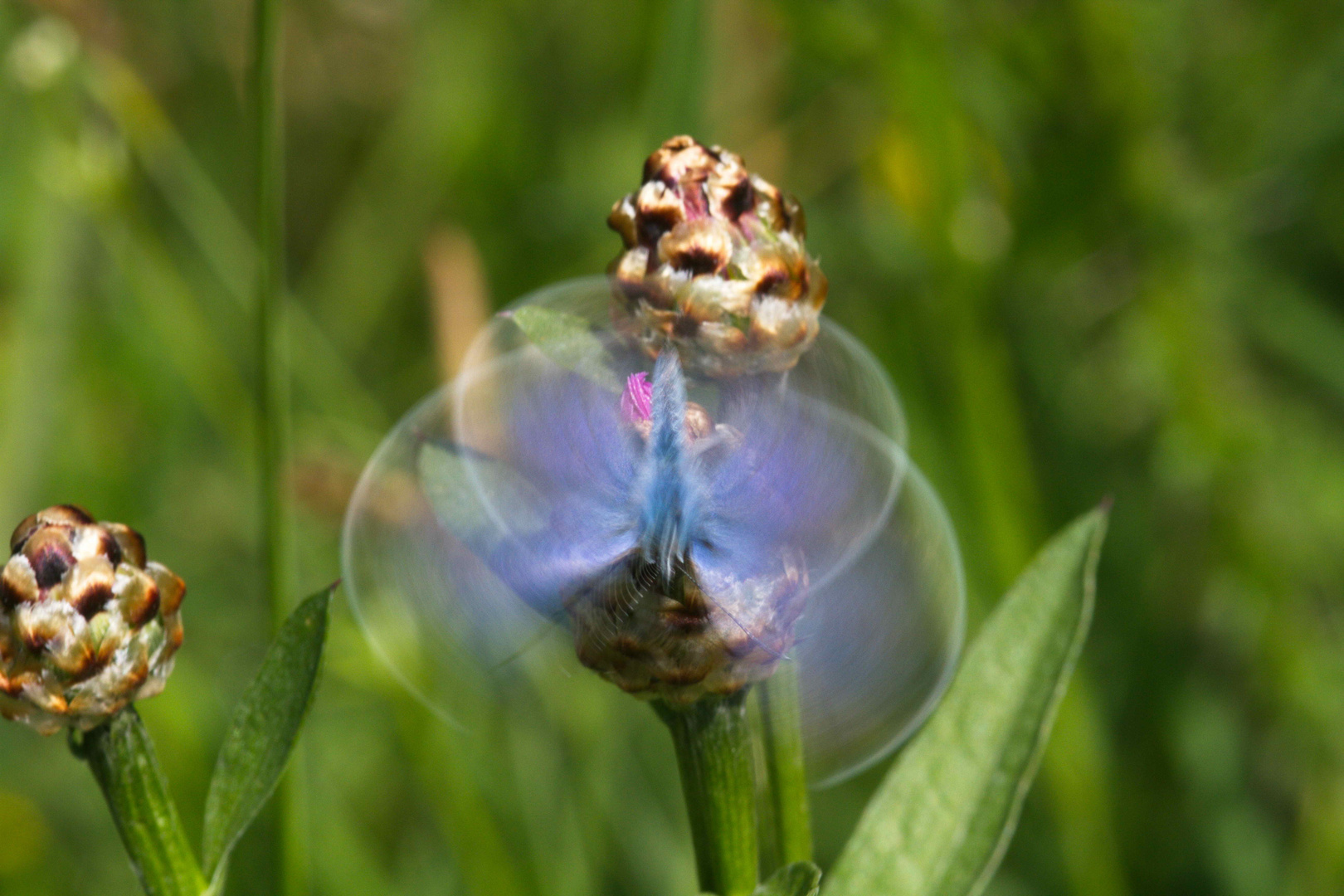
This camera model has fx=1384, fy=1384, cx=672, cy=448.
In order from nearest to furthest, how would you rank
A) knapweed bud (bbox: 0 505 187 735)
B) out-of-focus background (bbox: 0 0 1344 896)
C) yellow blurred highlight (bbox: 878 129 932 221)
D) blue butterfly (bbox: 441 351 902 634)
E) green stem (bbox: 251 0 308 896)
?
blue butterfly (bbox: 441 351 902 634), knapweed bud (bbox: 0 505 187 735), green stem (bbox: 251 0 308 896), out-of-focus background (bbox: 0 0 1344 896), yellow blurred highlight (bbox: 878 129 932 221)

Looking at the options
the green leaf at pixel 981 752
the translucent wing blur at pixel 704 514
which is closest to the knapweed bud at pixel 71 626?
the translucent wing blur at pixel 704 514

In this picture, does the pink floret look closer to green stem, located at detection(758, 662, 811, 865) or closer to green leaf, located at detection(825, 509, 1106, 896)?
green stem, located at detection(758, 662, 811, 865)

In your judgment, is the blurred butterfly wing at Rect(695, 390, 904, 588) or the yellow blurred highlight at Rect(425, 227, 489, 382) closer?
the blurred butterfly wing at Rect(695, 390, 904, 588)

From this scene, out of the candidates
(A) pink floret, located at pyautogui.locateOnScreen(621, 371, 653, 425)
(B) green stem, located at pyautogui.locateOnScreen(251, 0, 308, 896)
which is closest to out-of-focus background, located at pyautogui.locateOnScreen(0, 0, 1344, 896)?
(B) green stem, located at pyautogui.locateOnScreen(251, 0, 308, 896)

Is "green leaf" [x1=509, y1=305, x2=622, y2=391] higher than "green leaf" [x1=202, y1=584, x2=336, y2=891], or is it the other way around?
"green leaf" [x1=509, y1=305, x2=622, y2=391]

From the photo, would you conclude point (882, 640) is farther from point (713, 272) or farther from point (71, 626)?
point (71, 626)

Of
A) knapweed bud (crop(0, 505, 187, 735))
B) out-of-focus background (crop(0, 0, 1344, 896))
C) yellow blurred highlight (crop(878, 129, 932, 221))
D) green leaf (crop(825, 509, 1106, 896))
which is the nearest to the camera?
knapweed bud (crop(0, 505, 187, 735))

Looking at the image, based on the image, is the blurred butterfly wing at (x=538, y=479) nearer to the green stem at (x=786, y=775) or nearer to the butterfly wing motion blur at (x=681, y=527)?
the butterfly wing motion blur at (x=681, y=527)

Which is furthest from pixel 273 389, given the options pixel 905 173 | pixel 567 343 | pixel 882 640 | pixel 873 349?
pixel 905 173

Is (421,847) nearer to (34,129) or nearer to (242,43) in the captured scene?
→ (34,129)
